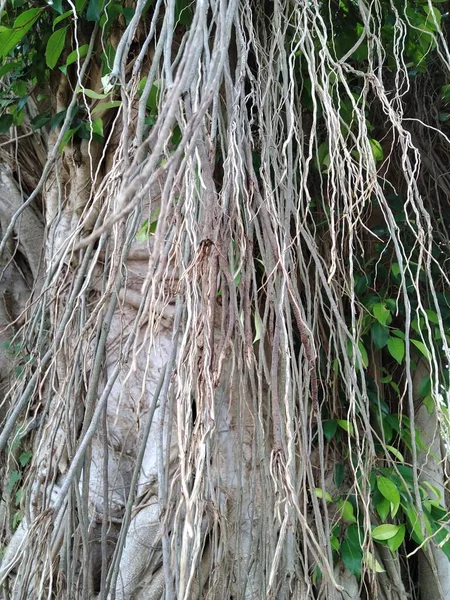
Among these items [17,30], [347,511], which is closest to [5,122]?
[17,30]

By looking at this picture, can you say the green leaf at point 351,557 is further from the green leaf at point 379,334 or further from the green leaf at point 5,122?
the green leaf at point 5,122

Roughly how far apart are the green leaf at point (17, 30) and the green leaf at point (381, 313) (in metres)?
0.95

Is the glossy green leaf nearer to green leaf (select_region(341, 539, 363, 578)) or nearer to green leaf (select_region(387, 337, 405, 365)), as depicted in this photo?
green leaf (select_region(387, 337, 405, 365))

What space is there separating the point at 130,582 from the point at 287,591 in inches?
15.6

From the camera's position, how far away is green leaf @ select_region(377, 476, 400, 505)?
3.30 ft

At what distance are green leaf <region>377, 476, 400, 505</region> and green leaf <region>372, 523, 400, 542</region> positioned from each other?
70 millimetres

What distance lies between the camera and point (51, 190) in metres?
1.33

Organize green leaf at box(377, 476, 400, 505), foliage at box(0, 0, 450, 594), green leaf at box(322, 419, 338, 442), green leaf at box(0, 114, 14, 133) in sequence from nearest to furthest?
1. foliage at box(0, 0, 450, 594)
2. green leaf at box(377, 476, 400, 505)
3. green leaf at box(322, 419, 338, 442)
4. green leaf at box(0, 114, 14, 133)

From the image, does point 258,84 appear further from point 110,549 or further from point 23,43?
point 110,549

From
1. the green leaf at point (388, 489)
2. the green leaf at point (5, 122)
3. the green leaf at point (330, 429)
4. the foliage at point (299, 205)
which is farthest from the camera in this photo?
the green leaf at point (5, 122)

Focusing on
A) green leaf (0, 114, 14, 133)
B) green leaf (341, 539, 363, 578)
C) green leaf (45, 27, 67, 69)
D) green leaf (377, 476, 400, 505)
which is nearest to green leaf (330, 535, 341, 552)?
green leaf (341, 539, 363, 578)

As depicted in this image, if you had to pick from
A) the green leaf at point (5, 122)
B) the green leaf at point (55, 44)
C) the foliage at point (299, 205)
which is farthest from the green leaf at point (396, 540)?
the green leaf at point (5, 122)

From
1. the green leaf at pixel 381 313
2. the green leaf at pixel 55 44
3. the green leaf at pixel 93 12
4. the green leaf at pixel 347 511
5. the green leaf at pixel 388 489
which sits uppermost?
the green leaf at pixel 93 12

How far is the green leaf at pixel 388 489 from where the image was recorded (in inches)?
39.6
